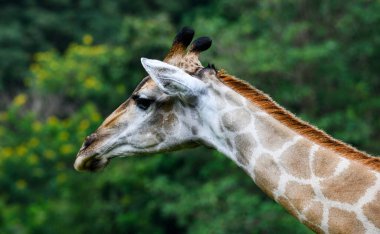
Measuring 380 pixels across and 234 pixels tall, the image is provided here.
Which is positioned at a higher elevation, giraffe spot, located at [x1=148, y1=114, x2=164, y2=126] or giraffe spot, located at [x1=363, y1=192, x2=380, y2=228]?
giraffe spot, located at [x1=148, y1=114, x2=164, y2=126]

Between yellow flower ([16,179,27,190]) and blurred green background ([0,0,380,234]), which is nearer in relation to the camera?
blurred green background ([0,0,380,234])

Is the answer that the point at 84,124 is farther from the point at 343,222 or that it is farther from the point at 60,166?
the point at 343,222

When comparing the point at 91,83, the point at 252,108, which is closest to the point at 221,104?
the point at 252,108

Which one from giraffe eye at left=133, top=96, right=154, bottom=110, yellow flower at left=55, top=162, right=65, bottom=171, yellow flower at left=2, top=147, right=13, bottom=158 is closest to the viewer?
giraffe eye at left=133, top=96, right=154, bottom=110

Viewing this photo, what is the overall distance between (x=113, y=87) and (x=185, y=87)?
1332 centimetres

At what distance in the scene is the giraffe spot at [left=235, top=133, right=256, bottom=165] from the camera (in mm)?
5137

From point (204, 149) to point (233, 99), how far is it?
1031 cm

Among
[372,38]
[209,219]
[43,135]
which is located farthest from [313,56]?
[43,135]

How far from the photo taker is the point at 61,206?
651 inches

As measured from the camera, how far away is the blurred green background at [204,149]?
1461 centimetres

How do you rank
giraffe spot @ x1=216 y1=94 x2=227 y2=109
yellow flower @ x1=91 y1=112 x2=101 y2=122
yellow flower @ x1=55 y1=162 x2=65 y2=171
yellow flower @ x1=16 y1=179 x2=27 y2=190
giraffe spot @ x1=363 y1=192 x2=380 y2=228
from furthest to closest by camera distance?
1. yellow flower @ x1=16 y1=179 x2=27 y2=190
2. yellow flower @ x1=55 y1=162 x2=65 y2=171
3. yellow flower @ x1=91 y1=112 x2=101 y2=122
4. giraffe spot @ x1=216 y1=94 x2=227 y2=109
5. giraffe spot @ x1=363 y1=192 x2=380 y2=228

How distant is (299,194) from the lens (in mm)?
4883

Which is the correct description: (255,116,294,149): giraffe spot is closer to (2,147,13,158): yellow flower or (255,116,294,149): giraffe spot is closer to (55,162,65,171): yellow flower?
(55,162,65,171): yellow flower

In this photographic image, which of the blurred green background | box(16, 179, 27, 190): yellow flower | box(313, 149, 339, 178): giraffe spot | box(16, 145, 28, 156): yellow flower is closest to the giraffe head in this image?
box(313, 149, 339, 178): giraffe spot
